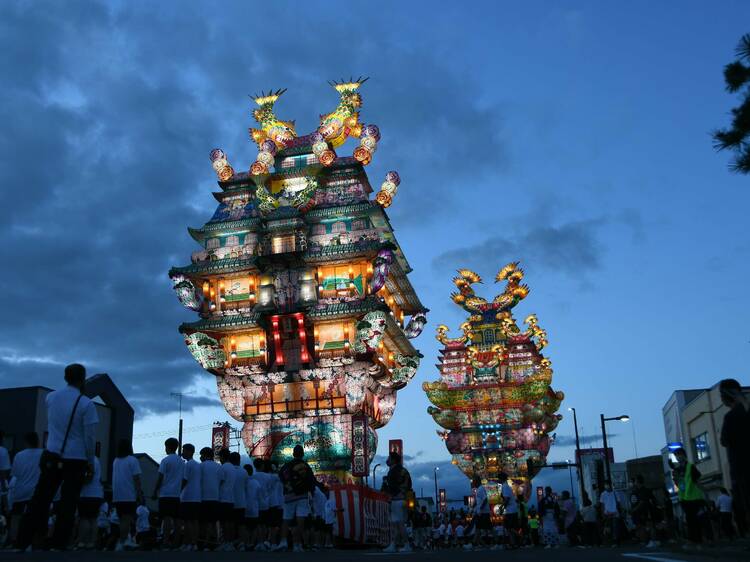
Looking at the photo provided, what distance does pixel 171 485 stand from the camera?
1512 centimetres

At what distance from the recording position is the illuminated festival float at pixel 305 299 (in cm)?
4506

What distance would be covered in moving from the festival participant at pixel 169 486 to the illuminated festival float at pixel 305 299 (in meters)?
28.5

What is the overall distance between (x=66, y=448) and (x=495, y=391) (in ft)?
166

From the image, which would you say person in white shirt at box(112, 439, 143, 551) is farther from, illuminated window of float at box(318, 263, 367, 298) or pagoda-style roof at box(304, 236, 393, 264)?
illuminated window of float at box(318, 263, 367, 298)

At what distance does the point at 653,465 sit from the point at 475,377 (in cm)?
2130

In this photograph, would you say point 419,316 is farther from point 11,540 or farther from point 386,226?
point 11,540

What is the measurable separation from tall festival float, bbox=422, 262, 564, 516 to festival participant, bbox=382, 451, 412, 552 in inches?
1540

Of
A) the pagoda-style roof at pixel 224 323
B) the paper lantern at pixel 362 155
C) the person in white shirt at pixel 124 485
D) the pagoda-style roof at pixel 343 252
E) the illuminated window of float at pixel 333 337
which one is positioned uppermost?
the paper lantern at pixel 362 155

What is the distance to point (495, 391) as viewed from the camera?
58.2 meters

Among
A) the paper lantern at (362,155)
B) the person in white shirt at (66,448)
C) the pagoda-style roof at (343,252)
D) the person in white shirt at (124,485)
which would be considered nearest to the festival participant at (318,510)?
the person in white shirt at (124,485)

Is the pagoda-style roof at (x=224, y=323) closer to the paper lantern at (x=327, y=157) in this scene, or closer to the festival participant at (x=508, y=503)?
the paper lantern at (x=327, y=157)

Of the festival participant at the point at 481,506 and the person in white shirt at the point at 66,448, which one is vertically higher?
the person in white shirt at the point at 66,448

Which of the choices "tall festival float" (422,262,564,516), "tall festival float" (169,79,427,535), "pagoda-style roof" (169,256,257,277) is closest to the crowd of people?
"tall festival float" (169,79,427,535)

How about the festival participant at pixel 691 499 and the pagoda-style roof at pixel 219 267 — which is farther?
the pagoda-style roof at pixel 219 267
